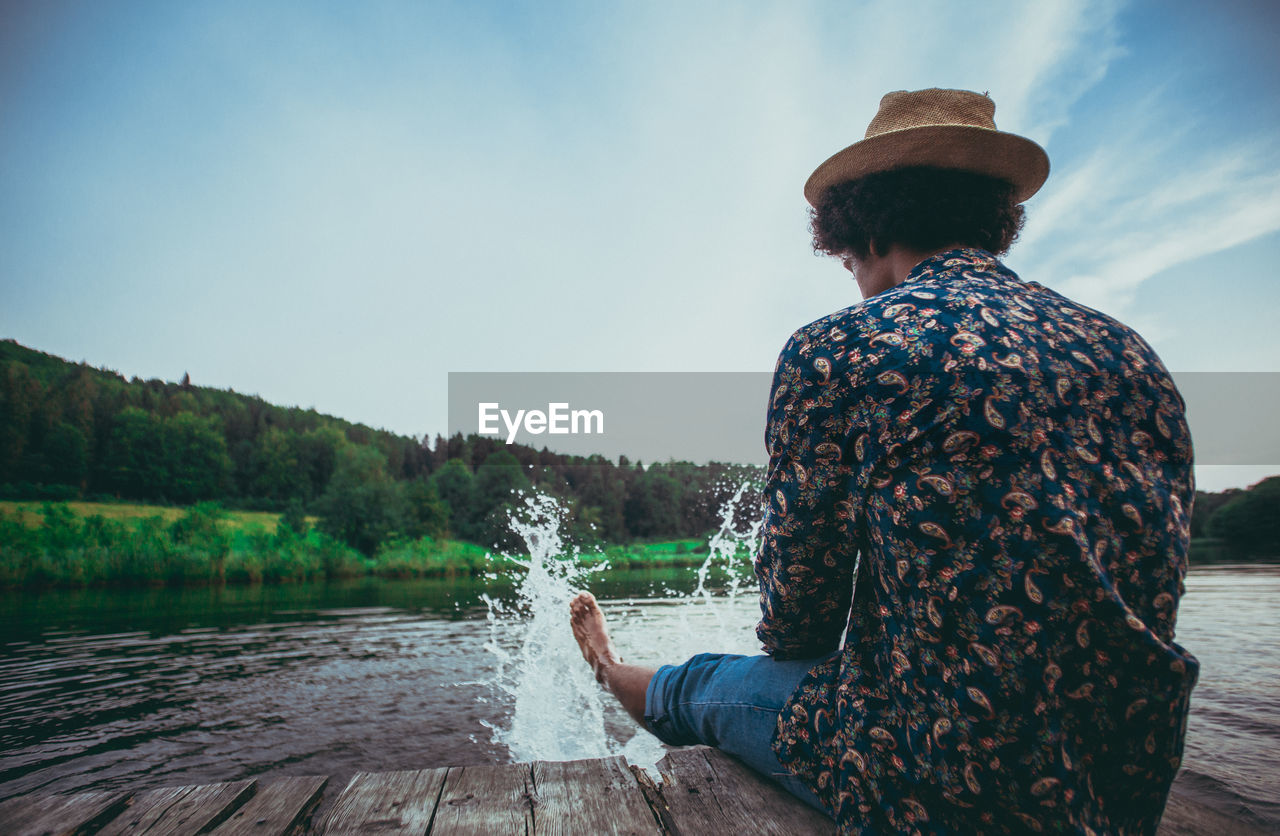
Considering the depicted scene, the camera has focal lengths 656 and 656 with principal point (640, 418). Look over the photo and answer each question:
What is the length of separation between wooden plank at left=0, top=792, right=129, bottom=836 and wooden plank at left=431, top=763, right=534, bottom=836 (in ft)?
2.47

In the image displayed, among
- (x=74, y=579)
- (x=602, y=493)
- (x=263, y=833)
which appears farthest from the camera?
(x=602, y=493)

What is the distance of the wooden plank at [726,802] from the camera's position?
1.35 m

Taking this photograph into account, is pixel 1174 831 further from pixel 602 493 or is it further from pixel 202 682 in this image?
pixel 602 493

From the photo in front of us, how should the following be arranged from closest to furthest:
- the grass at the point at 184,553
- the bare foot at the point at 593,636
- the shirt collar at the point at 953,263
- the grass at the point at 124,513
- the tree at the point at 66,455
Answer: the shirt collar at the point at 953,263 < the bare foot at the point at 593,636 < the grass at the point at 184,553 < the grass at the point at 124,513 < the tree at the point at 66,455

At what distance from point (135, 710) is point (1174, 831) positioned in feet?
24.4

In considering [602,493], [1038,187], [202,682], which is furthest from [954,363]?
[602,493]

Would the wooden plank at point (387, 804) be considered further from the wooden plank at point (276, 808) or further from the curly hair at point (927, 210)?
the curly hair at point (927, 210)

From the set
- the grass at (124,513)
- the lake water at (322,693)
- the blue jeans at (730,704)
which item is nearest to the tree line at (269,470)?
the grass at (124,513)

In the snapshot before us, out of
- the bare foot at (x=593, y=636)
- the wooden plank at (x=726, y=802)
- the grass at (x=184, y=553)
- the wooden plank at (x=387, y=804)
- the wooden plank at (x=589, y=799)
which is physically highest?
the bare foot at (x=593, y=636)

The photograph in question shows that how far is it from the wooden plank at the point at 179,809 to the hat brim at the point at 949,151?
2.14 metres

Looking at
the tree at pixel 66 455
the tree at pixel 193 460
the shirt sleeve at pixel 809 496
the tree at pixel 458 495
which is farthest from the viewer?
the tree at pixel 458 495

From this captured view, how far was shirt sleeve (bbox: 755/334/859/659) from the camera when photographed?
3.72 ft

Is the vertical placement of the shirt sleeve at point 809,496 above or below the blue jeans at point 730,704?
above

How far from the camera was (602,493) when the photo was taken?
61844 mm
